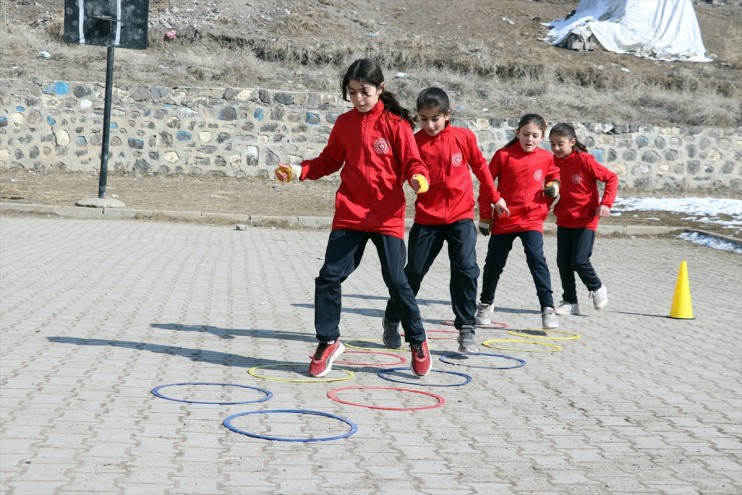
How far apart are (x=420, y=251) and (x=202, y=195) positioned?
1248 cm

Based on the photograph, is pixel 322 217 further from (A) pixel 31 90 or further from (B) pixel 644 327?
(B) pixel 644 327

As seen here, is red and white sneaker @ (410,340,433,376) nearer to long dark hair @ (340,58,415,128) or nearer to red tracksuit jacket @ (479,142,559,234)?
long dark hair @ (340,58,415,128)

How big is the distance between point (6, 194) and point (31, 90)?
3.96 meters

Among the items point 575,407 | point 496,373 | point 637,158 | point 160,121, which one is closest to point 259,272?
point 496,373

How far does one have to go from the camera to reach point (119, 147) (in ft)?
70.0

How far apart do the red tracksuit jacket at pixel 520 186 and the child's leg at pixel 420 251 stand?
1288 mm

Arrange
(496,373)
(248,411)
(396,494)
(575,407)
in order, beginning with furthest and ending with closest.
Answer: (496,373) → (575,407) → (248,411) → (396,494)

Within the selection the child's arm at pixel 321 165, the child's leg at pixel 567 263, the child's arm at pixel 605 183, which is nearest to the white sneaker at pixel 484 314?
the child's leg at pixel 567 263

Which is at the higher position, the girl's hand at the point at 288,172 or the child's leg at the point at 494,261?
the girl's hand at the point at 288,172

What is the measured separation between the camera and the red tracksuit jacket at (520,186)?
8906 millimetres

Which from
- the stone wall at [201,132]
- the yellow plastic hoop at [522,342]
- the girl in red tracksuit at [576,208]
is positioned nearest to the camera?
the yellow plastic hoop at [522,342]

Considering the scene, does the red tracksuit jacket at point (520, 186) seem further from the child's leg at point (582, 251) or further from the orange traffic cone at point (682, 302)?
the orange traffic cone at point (682, 302)

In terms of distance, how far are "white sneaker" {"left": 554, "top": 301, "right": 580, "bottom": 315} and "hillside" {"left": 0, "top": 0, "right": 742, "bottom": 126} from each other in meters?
13.7

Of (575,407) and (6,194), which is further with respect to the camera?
(6,194)
